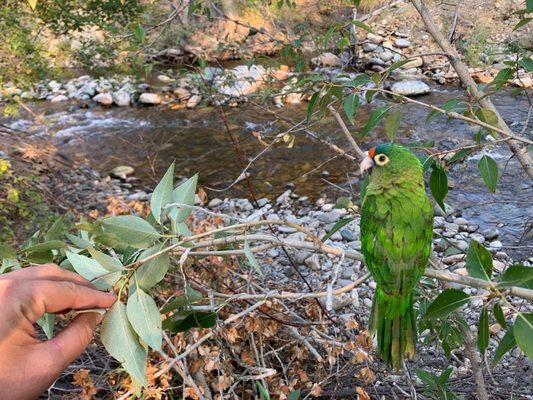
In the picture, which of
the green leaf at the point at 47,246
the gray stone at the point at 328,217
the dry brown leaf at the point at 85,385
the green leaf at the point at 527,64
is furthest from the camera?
the gray stone at the point at 328,217

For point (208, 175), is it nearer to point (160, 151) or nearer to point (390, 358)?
point (160, 151)

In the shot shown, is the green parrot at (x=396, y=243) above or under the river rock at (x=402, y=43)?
above

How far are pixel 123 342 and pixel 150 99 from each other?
9.34 m

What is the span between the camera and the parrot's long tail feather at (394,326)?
60.1 inches

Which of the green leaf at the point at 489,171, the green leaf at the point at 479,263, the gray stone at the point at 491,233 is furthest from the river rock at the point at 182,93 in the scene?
the green leaf at the point at 479,263

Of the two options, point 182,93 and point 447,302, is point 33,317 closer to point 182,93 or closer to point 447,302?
point 447,302

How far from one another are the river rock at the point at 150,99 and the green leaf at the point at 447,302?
9.40m

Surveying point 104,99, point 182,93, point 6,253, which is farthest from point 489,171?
point 104,99

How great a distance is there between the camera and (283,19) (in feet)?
32.6

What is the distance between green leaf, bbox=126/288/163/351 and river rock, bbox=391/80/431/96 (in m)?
8.63

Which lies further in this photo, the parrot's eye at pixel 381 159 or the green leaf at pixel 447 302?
the parrot's eye at pixel 381 159

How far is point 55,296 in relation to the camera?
99 cm

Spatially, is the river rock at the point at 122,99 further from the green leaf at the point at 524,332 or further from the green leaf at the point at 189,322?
the green leaf at the point at 524,332

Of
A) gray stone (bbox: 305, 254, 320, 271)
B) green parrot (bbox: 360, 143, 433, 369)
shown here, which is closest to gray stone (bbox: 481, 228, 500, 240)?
gray stone (bbox: 305, 254, 320, 271)
